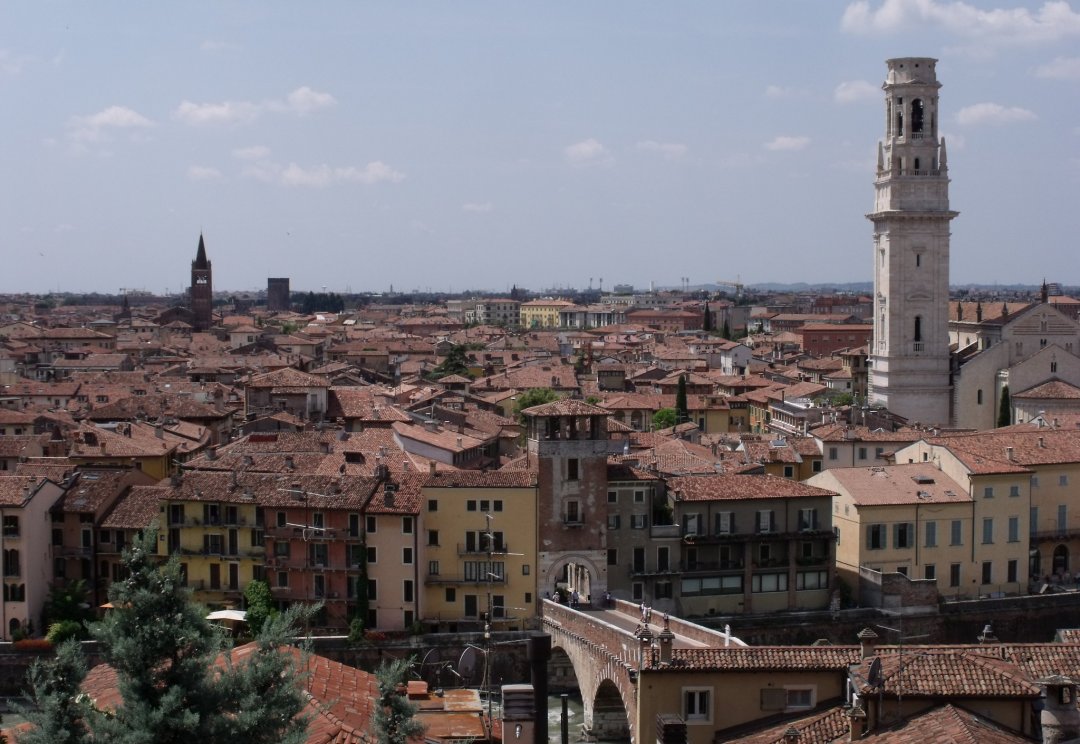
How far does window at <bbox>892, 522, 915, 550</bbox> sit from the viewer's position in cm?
3962

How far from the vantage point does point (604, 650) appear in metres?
31.0

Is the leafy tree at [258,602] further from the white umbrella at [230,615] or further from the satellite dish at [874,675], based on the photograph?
the satellite dish at [874,675]

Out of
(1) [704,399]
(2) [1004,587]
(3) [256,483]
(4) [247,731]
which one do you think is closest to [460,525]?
(3) [256,483]

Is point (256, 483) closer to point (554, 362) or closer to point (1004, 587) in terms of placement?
point (1004, 587)

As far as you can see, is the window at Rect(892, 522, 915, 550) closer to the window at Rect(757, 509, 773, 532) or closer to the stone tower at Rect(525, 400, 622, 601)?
the window at Rect(757, 509, 773, 532)

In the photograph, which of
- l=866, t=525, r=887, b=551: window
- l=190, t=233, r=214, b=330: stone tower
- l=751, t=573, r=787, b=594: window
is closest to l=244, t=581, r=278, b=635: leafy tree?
l=751, t=573, r=787, b=594: window

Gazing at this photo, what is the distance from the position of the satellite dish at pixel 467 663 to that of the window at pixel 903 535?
12186mm

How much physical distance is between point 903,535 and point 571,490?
30.0ft

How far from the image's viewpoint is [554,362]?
292ft

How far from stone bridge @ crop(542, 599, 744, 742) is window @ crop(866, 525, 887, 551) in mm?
7335

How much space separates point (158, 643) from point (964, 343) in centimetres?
5933

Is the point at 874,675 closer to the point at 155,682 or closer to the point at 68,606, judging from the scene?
the point at 155,682

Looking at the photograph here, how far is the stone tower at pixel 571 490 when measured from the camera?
36.7m

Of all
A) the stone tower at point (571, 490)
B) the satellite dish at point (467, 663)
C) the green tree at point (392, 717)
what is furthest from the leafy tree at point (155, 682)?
the stone tower at point (571, 490)
